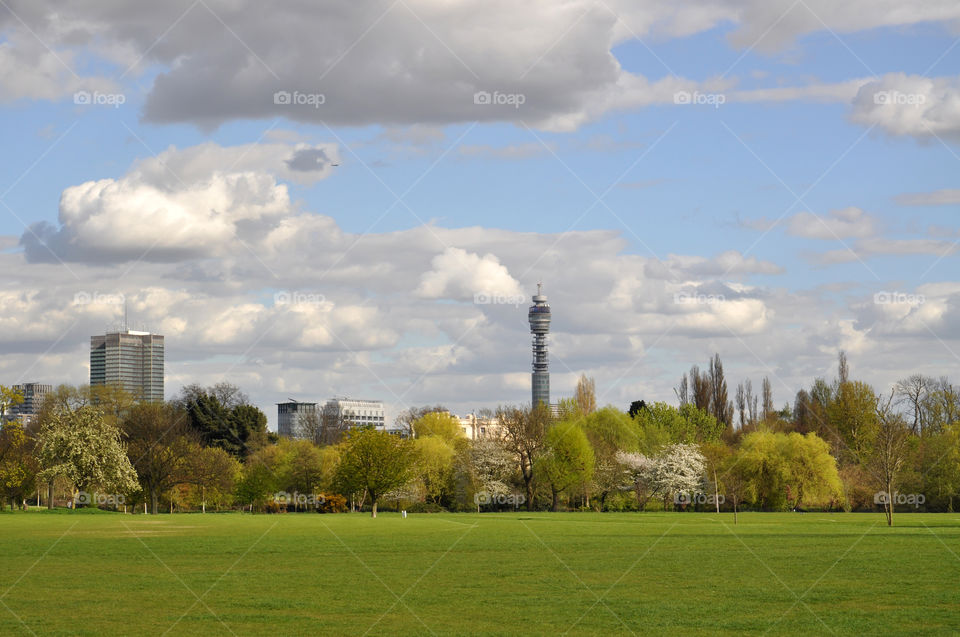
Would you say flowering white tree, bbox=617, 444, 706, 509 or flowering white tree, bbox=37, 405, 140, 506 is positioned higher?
flowering white tree, bbox=37, 405, 140, 506

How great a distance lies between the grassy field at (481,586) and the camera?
18047 mm

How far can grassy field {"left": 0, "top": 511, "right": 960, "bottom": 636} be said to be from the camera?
18047mm

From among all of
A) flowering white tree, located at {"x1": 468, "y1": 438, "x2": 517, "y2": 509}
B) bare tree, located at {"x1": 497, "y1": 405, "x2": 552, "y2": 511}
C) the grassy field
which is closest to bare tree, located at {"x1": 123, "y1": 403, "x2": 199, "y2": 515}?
flowering white tree, located at {"x1": 468, "y1": 438, "x2": 517, "y2": 509}

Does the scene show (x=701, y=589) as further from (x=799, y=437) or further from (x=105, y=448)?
(x=799, y=437)

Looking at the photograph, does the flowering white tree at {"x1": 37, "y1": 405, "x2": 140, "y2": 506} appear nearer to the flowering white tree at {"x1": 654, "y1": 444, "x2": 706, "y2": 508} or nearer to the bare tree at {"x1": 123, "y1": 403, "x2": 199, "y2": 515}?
the bare tree at {"x1": 123, "y1": 403, "x2": 199, "y2": 515}

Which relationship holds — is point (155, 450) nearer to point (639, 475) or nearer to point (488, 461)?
point (488, 461)

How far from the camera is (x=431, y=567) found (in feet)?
95.7

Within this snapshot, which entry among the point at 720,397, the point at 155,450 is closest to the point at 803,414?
the point at 720,397

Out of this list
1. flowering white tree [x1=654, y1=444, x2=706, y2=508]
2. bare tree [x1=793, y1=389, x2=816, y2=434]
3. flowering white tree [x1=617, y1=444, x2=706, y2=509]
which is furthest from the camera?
bare tree [x1=793, y1=389, x2=816, y2=434]

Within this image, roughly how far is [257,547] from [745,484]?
6524 cm

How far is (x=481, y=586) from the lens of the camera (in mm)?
23906

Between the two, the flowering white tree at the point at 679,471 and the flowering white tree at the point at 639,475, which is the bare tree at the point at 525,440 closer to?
the flowering white tree at the point at 639,475

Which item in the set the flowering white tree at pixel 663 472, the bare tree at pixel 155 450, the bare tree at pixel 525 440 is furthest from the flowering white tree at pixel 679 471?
the bare tree at pixel 155 450

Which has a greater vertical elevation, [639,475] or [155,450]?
[155,450]
